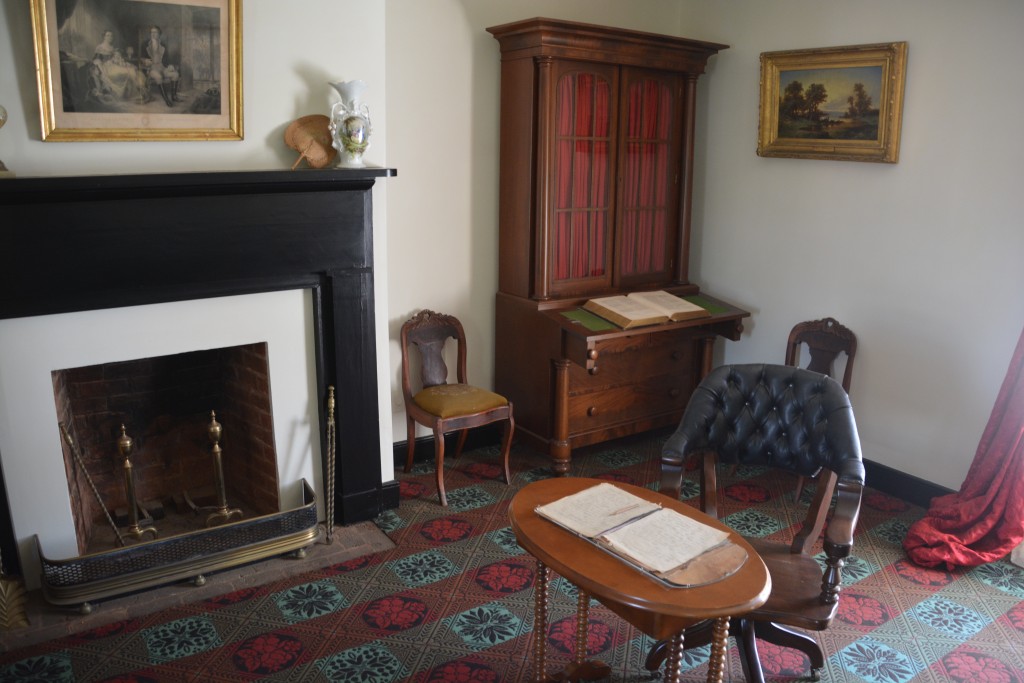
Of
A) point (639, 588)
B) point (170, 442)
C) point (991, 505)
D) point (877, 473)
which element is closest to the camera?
point (639, 588)

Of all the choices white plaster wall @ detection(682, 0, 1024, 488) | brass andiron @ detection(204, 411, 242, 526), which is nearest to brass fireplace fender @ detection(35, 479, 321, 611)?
brass andiron @ detection(204, 411, 242, 526)

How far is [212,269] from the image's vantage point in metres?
3.46

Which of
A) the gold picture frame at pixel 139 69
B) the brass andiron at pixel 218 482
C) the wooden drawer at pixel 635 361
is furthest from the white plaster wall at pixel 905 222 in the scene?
the brass andiron at pixel 218 482

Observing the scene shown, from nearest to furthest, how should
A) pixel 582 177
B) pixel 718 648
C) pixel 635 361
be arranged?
pixel 718 648 → pixel 582 177 → pixel 635 361

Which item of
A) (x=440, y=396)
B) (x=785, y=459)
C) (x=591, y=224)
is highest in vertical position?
(x=591, y=224)

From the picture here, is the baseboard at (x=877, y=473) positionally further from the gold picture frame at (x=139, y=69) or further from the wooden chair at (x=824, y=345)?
the gold picture frame at (x=139, y=69)

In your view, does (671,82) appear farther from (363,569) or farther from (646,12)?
(363,569)

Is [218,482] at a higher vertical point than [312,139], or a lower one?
lower

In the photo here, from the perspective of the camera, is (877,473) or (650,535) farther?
(877,473)

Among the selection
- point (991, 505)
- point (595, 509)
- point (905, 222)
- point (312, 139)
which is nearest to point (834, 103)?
point (905, 222)

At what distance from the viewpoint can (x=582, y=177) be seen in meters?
4.61

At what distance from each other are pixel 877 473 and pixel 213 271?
3478mm

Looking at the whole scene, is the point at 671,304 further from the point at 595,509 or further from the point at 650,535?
the point at 650,535

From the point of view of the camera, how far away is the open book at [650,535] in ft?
7.48
